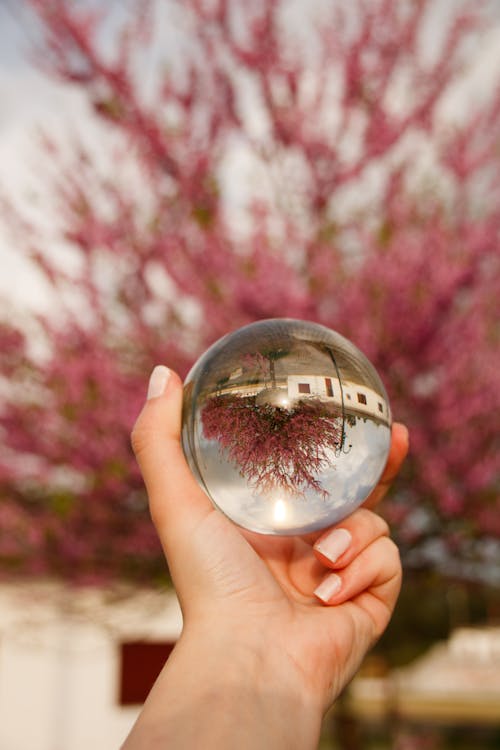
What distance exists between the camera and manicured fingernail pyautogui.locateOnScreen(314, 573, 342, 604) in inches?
68.1

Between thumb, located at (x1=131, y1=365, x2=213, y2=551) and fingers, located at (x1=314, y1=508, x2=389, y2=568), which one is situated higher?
thumb, located at (x1=131, y1=365, x2=213, y2=551)

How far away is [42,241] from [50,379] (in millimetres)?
1024

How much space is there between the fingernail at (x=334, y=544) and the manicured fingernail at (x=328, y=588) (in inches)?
2.5

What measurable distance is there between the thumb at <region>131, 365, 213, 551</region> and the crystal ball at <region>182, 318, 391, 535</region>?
0.06m

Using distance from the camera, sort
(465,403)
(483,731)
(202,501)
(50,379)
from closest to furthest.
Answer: (202,501) → (465,403) → (50,379) → (483,731)

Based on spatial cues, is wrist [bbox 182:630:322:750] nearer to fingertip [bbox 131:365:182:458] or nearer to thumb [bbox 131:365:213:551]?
thumb [bbox 131:365:213:551]

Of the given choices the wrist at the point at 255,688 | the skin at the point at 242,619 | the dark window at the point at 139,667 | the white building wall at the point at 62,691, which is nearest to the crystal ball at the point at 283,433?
the skin at the point at 242,619

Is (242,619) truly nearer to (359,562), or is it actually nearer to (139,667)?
(359,562)

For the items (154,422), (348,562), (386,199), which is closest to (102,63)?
(386,199)

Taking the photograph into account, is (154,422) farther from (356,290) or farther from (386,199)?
(386,199)

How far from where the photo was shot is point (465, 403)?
157 inches

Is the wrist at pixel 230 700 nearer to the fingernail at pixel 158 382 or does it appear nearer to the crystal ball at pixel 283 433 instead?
the crystal ball at pixel 283 433

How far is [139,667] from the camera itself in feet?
34.4

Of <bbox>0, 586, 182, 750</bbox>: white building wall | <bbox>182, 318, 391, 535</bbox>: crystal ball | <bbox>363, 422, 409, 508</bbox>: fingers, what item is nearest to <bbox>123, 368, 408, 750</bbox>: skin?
<bbox>182, 318, 391, 535</bbox>: crystal ball
